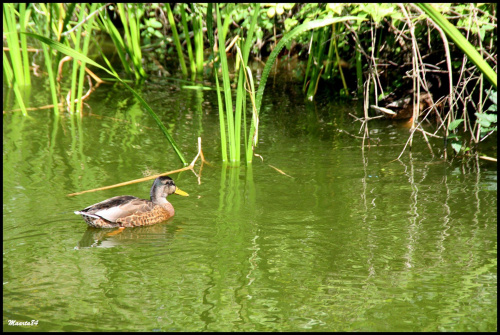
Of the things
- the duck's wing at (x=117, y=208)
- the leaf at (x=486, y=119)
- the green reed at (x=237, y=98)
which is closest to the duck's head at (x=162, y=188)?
the duck's wing at (x=117, y=208)

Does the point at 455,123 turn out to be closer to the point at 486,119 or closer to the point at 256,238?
the point at 486,119

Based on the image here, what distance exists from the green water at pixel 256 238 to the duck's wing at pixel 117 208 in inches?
7.5

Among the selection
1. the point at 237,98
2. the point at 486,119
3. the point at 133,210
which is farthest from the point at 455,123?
the point at 133,210

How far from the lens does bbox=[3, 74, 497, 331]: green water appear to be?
12.4 feet

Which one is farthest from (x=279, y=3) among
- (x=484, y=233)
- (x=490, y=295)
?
(x=490, y=295)

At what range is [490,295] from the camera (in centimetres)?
400

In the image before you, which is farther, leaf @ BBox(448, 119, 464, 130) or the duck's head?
leaf @ BBox(448, 119, 464, 130)

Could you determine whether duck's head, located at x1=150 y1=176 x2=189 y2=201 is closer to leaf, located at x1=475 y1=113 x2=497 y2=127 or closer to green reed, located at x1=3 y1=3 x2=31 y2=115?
green reed, located at x1=3 y1=3 x2=31 y2=115

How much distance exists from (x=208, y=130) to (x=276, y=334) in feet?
15.8

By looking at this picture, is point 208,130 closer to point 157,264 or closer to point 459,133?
point 459,133

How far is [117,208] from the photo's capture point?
5.14m

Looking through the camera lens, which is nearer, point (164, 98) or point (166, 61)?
point (164, 98)

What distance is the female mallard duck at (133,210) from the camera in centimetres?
505

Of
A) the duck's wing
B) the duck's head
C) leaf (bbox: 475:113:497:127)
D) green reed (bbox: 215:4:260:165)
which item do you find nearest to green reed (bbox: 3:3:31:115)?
green reed (bbox: 215:4:260:165)
